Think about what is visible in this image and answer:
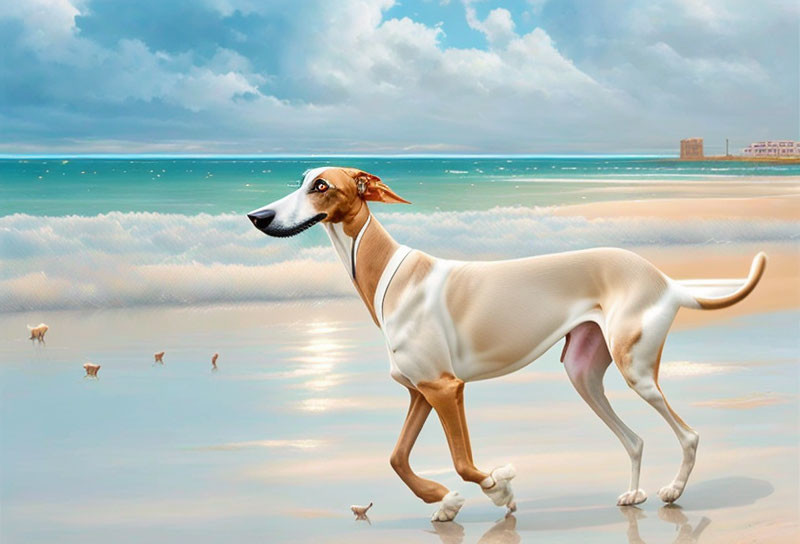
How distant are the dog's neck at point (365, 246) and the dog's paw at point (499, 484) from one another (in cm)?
73

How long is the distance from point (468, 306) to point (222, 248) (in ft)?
27.9

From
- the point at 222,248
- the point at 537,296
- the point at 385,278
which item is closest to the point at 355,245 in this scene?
the point at 385,278

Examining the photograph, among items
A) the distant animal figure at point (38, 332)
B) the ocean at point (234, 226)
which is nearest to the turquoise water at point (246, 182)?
the ocean at point (234, 226)

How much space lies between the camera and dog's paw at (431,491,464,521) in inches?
163

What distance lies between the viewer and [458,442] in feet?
13.3

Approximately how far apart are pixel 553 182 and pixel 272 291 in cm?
1779

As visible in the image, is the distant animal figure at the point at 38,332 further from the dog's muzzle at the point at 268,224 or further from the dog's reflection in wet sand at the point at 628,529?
the dog's reflection in wet sand at the point at 628,529

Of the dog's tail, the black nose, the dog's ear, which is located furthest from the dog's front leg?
the dog's tail

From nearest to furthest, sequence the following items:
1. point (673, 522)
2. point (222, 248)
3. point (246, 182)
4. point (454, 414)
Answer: point (454, 414), point (673, 522), point (222, 248), point (246, 182)

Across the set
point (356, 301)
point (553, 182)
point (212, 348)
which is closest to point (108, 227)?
point (356, 301)

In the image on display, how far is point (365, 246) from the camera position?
415 centimetres

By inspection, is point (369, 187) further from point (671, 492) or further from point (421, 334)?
point (671, 492)

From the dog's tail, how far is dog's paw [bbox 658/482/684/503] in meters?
0.67

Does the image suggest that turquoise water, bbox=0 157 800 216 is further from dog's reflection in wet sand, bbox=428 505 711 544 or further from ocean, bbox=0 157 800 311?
dog's reflection in wet sand, bbox=428 505 711 544
